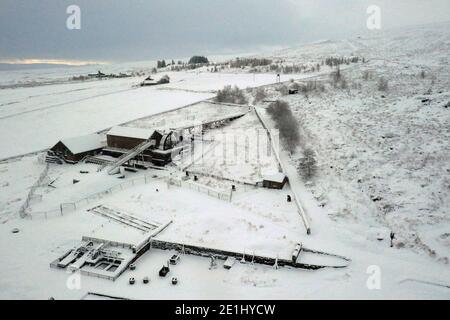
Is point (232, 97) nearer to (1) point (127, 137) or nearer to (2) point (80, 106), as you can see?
(2) point (80, 106)

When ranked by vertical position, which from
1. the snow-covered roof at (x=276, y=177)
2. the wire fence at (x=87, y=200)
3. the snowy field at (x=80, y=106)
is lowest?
the wire fence at (x=87, y=200)

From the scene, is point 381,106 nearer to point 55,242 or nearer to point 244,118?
point 244,118

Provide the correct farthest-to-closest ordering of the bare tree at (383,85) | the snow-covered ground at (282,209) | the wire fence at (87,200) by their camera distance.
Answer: the bare tree at (383,85)
the wire fence at (87,200)
the snow-covered ground at (282,209)

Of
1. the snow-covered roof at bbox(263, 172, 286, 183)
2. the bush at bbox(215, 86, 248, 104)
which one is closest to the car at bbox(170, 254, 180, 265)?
the snow-covered roof at bbox(263, 172, 286, 183)

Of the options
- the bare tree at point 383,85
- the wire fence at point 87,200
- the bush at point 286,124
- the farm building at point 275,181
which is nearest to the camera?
the wire fence at point 87,200

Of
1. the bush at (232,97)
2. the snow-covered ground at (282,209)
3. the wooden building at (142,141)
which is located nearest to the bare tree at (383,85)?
the snow-covered ground at (282,209)

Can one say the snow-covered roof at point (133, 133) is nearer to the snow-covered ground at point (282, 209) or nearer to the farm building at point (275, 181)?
the snow-covered ground at point (282, 209)

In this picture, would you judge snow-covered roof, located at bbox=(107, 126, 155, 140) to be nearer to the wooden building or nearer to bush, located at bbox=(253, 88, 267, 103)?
the wooden building
